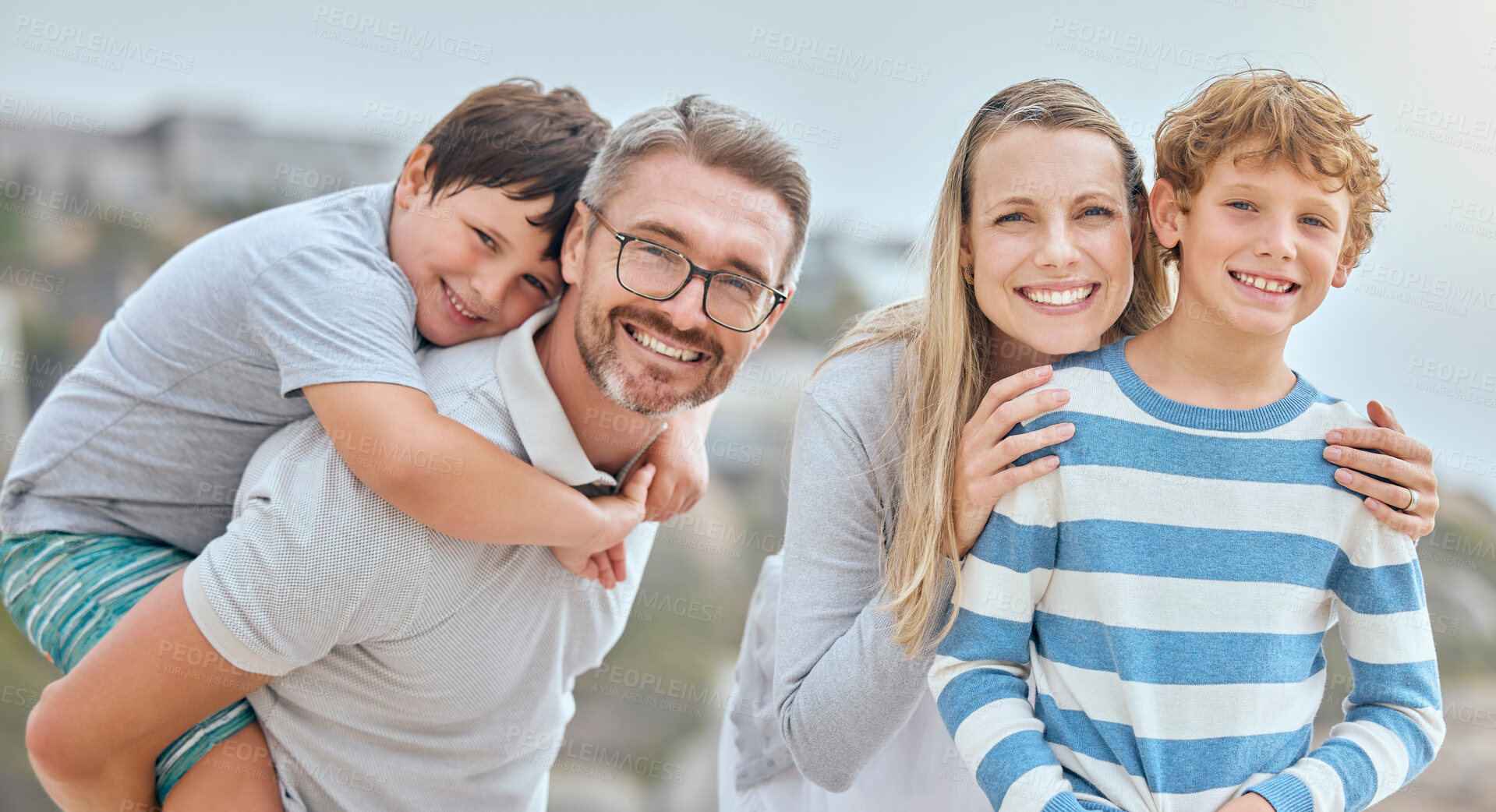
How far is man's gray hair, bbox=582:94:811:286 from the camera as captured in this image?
1.65 metres

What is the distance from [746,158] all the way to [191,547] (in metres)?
1.29

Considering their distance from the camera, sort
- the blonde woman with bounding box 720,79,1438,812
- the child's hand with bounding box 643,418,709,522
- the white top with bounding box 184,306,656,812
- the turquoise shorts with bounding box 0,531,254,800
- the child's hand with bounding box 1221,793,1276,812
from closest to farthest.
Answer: the child's hand with bounding box 1221,793,1276,812 → the blonde woman with bounding box 720,79,1438,812 → the white top with bounding box 184,306,656,812 → the turquoise shorts with bounding box 0,531,254,800 → the child's hand with bounding box 643,418,709,522

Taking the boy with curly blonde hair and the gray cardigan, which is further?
the gray cardigan

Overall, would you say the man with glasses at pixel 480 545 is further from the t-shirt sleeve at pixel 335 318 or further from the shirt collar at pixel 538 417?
the t-shirt sleeve at pixel 335 318

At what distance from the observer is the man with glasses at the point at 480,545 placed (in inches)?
57.3

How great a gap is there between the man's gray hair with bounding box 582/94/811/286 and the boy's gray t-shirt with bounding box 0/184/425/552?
43 centimetres

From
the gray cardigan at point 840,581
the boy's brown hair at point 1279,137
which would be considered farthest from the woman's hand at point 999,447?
the boy's brown hair at point 1279,137

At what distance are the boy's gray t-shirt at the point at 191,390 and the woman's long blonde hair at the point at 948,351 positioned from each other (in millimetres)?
876

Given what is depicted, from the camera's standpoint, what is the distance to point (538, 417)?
1.62 metres

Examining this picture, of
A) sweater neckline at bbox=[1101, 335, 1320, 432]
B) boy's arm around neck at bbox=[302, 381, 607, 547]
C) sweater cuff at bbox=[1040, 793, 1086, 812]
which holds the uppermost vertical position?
sweater neckline at bbox=[1101, 335, 1320, 432]

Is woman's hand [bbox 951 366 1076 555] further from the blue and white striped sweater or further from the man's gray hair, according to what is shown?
the man's gray hair

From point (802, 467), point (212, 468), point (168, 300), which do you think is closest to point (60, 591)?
point (212, 468)

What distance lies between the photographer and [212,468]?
1.72m

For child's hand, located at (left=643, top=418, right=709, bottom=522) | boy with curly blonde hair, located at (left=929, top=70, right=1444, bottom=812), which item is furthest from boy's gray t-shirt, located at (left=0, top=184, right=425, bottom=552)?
boy with curly blonde hair, located at (left=929, top=70, right=1444, bottom=812)
